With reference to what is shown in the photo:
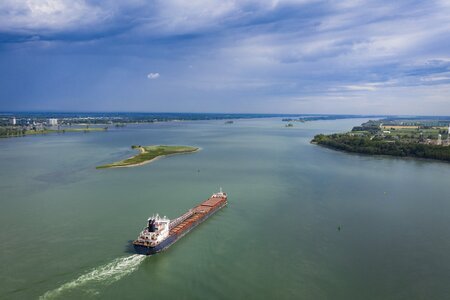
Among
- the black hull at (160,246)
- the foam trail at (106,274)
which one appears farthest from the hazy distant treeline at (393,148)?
the foam trail at (106,274)

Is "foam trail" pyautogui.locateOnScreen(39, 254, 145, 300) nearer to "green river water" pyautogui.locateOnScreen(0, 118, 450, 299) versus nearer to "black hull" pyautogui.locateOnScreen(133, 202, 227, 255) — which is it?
"green river water" pyautogui.locateOnScreen(0, 118, 450, 299)

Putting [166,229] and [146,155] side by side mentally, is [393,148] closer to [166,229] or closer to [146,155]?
[146,155]

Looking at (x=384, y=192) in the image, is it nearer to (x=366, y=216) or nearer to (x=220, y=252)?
(x=366, y=216)

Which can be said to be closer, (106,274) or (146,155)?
(106,274)

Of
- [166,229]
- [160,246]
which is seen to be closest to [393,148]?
[166,229]

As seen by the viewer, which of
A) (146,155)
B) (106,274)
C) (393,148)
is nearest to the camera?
(106,274)
